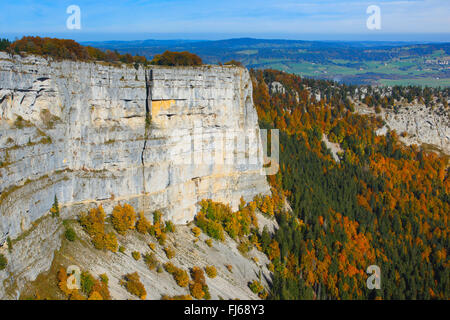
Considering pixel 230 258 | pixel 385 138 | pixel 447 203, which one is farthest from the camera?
pixel 385 138

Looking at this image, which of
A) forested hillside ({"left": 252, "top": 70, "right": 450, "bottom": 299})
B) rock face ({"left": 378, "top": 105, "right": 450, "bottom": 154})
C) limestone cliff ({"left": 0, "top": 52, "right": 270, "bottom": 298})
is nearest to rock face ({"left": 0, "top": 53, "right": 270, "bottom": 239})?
limestone cliff ({"left": 0, "top": 52, "right": 270, "bottom": 298})

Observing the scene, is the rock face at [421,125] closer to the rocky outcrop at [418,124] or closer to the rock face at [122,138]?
the rocky outcrop at [418,124]

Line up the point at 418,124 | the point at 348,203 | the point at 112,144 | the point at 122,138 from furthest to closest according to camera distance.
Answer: the point at 418,124
the point at 348,203
the point at 122,138
the point at 112,144

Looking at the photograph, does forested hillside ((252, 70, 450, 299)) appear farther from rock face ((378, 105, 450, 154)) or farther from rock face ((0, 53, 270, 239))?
rock face ((0, 53, 270, 239))

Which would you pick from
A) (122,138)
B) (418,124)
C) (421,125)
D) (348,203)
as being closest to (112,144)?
(122,138)

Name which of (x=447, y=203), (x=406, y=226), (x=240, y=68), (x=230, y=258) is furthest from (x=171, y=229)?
(x=447, y=203)

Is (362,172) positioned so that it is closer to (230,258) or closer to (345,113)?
(345,113)

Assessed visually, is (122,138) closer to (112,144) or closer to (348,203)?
(112,144)
